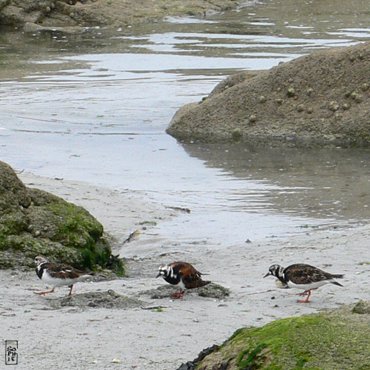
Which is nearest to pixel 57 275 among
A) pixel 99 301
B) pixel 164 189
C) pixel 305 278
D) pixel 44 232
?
pixel 99 301

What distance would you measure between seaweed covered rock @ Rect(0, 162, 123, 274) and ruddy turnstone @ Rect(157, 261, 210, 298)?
123 centimetres

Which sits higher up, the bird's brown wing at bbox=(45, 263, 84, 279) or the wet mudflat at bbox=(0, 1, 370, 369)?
the bird's brown wing at bbox=(45, 263, 84, 279)

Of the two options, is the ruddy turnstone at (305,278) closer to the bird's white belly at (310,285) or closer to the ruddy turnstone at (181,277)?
the bird's white belly at (310,285)

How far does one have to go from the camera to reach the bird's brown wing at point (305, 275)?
27.9 ft

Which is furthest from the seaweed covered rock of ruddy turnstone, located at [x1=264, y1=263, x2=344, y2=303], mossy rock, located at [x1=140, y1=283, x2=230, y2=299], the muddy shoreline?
the muddy shoreline

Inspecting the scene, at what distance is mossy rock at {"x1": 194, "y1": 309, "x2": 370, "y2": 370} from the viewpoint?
17.4 feet

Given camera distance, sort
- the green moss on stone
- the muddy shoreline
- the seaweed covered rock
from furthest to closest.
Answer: the muddy shoreline → the green moss on stone → the seaweed covered rock

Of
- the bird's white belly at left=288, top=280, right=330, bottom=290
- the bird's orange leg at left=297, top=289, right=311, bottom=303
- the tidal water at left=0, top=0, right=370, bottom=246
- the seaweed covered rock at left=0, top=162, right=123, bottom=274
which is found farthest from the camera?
the tidal water at left=0, top=0, right=370, bottom=246

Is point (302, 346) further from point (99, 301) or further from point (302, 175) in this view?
point (302, 175)

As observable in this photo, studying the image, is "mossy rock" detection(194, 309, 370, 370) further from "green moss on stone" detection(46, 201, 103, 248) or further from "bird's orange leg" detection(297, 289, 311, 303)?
"green moss on stone" detection(46, 201, 103, 248)

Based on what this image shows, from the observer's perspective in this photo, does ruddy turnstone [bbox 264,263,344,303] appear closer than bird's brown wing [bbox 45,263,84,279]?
Yes

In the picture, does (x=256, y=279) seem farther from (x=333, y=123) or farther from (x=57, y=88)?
(x=57, y=88)

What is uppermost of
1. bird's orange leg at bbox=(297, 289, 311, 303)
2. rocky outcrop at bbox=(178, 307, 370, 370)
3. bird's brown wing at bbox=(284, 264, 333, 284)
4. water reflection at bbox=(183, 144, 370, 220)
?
rocky outcrop at bbox=(178, 307, 370, 370)

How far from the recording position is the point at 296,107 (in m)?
16.4
